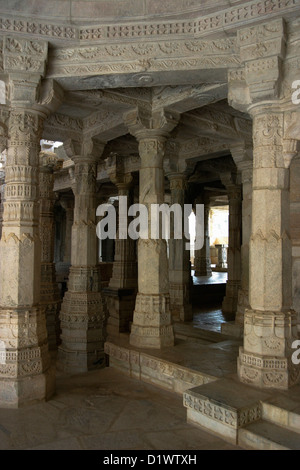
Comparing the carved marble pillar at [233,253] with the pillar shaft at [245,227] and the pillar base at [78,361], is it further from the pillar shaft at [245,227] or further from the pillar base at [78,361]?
the pillar base at [78,361]

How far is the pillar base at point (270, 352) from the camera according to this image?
362cm

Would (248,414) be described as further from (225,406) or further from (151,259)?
(151,259)

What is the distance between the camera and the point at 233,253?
9.39 meters

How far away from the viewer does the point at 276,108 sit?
148 inches

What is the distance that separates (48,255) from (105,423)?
5758mm

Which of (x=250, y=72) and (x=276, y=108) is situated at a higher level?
(x=250, y=72)

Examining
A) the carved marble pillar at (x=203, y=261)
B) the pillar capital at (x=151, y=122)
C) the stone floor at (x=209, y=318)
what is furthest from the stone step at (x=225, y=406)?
the carved marble pillar at (x=203, y=261)

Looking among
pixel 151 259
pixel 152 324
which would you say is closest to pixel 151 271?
pixel 151 259

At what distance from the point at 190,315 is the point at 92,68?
232 inches

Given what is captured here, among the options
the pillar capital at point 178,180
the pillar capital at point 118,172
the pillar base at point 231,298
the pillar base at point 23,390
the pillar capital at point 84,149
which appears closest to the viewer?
the pillar base at point 23,390

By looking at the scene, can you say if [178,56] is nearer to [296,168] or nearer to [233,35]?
[233,35]

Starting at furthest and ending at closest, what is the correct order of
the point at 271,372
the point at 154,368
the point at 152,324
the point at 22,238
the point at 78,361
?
the point at 78,361 < the point at 152,324 < the point at 154,368 < the point at 22,238 < the point at 271,372

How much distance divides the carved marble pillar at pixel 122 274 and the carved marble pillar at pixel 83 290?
8.58ft
